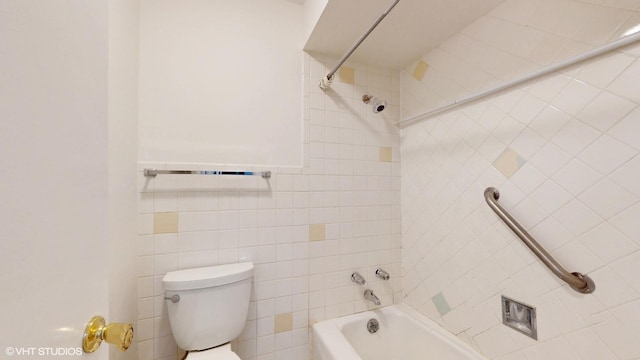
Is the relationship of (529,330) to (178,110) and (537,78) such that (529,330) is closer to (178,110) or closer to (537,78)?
(537,78)

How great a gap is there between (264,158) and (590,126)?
1372 mm

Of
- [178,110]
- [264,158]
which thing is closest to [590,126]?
[264,158]

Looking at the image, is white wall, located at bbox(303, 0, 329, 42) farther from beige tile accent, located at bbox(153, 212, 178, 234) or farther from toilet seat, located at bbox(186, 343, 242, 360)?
toilet seat, located at bbox(186, 343, 242, 360)

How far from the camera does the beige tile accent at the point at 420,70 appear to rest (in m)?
1.51

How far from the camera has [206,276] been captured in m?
1.08

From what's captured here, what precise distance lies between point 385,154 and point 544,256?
97 centimetres

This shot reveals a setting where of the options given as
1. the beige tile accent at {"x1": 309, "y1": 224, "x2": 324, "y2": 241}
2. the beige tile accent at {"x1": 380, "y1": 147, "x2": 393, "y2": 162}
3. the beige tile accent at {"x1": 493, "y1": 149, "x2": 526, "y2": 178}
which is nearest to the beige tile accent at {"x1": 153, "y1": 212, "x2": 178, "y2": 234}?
the beige tile accent at {"x1": 309, "y1": 224, "x2": 324, "y2": 241}

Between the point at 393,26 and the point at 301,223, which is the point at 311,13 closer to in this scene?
the point at 393,26

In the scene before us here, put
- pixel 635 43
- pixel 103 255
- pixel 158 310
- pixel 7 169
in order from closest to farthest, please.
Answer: pixel 7 169, pixel 103 255, pixel 635 43, pixel 158 310

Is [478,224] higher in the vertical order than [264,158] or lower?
lower

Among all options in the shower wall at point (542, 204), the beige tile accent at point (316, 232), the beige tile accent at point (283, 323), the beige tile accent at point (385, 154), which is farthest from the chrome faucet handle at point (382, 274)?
the beige tile accent at point (385, 154)

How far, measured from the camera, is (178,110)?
3.99 feet

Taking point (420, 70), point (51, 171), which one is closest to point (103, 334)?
point (51, 171)

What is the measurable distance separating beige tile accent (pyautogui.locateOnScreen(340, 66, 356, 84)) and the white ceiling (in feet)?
0.25
